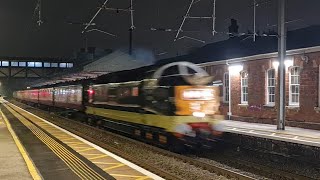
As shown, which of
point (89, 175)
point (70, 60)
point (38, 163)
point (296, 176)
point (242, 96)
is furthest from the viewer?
point (70, 60)

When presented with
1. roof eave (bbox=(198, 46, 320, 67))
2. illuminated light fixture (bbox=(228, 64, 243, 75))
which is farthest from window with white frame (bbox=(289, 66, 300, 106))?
illuminated light fixture (bbox=(228, 64, 243, 75))

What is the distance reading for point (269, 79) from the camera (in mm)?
24969

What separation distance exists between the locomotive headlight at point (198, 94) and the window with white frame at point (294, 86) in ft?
30.1

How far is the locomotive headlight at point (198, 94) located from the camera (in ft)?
48.5

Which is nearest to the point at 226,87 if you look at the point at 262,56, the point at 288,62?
the point at 262,56

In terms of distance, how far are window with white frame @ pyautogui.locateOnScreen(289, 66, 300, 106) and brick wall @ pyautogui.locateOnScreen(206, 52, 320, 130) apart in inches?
8.4

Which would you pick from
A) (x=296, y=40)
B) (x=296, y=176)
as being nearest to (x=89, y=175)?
(x=296, y=176)

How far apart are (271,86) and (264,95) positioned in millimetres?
688

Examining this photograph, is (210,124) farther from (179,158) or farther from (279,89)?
(279,89)

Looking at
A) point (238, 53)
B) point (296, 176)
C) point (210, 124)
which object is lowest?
point (296, 176)

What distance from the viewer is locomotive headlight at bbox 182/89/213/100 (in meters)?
14.8

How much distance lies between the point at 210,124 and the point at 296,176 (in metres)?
4.05

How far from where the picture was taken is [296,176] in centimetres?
1192

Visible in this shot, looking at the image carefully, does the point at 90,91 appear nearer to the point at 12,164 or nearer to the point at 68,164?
the point at 68,164
